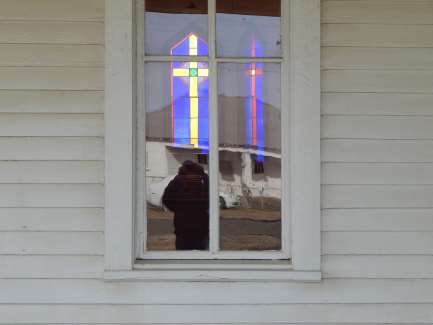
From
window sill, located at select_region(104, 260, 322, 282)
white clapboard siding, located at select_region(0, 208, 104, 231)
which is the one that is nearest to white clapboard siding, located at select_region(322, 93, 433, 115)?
window sill, located at select_region(104, 260, 322, 282)

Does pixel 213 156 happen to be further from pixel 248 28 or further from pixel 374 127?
pixel 374 127

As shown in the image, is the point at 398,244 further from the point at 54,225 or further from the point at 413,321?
the point at 54,225

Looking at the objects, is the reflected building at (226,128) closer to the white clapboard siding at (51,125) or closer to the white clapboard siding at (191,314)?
the white clapboard siding at (51,125)

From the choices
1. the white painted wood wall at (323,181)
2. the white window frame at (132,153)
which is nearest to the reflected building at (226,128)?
the white window frame at (132,153)

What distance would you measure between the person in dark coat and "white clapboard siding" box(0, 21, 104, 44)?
2.96 ft

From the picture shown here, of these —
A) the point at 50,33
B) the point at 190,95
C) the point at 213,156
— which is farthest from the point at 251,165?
the point at 50,33

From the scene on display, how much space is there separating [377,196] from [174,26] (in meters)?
1.53

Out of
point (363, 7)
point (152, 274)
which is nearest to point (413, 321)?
point (152, 274)

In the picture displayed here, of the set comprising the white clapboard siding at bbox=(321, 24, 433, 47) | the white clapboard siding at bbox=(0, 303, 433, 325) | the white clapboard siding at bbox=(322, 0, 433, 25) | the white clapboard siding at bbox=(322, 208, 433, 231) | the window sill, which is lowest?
the white clapboard siding at bbox=(0, 303, 433, 325)

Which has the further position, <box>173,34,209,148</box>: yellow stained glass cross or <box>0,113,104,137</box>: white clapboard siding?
<box>173,34,209,148</box>: yellow stained glass cross

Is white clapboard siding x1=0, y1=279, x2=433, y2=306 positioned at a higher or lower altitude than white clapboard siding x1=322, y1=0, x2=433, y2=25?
lower

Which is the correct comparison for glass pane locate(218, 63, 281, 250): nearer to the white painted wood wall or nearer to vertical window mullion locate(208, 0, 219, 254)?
vertical window mullion locate(208, 0, 219, 254)

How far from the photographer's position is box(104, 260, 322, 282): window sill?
132 inches

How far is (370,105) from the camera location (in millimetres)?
3383
